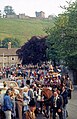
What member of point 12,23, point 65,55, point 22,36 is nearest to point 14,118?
point 65,55

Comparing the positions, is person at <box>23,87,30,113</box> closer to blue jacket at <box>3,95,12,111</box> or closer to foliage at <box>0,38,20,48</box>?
blue jacket at <box>3,95,12,111</box>

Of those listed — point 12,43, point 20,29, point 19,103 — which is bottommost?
point 12,43

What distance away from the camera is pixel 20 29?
177m

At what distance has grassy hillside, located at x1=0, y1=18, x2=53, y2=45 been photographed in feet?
544

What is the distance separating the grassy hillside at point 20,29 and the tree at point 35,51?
92232 mm

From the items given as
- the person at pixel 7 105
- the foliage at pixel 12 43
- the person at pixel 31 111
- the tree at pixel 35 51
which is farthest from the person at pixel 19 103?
the foliage at pixel 12 43

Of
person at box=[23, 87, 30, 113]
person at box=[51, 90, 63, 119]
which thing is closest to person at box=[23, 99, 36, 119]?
person at box=[23, 87, 30, 113]

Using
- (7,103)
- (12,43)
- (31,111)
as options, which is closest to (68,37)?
(31,111)

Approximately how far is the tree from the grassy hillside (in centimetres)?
9223

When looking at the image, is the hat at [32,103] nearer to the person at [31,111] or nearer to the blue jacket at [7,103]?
the person at [31,111]

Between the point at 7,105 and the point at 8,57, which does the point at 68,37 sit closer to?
the point at 7,105

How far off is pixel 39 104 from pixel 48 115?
0.65 m

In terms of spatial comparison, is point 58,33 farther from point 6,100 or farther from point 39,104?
point 6,100

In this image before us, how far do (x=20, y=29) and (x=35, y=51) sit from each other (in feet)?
377
